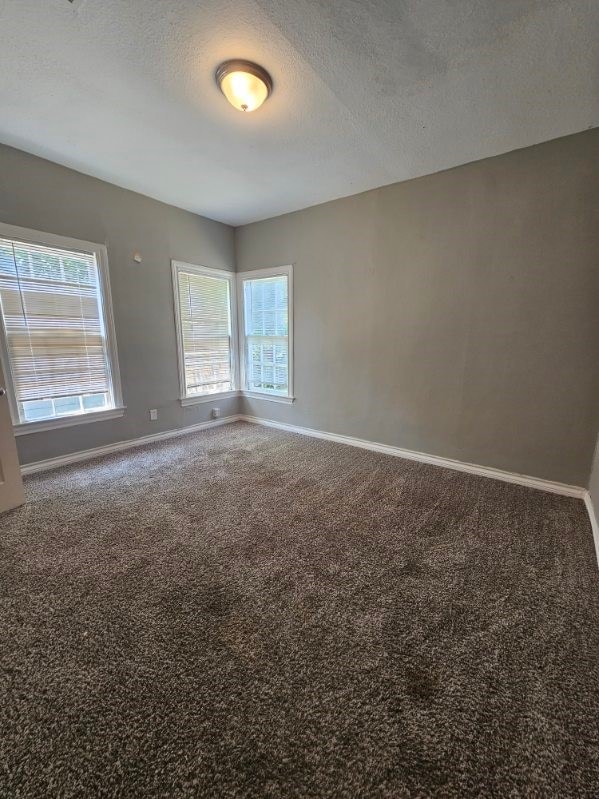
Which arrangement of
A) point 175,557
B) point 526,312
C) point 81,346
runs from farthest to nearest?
point 81,346
point 526,312
point 175,557

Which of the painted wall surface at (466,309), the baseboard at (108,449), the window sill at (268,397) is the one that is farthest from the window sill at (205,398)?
the painted wall surface at (466,309)

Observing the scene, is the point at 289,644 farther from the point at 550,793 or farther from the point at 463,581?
the point at 463,581

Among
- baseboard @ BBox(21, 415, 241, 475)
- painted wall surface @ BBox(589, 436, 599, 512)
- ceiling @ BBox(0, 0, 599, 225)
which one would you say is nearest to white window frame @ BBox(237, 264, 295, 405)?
baseboard @ BBox(21, 415, 241, 475)

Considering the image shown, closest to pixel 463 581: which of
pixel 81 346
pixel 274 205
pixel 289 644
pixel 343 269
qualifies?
pixel 289 644

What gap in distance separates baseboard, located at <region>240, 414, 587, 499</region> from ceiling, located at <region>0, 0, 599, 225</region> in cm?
267

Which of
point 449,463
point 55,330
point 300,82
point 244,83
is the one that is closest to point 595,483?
point 449,463

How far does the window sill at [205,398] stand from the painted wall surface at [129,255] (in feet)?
0.31

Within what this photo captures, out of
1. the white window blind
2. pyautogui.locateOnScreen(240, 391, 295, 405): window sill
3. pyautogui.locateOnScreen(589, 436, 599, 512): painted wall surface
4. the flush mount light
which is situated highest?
the flush mount light

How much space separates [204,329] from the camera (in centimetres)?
424

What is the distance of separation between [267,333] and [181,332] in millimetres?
1124

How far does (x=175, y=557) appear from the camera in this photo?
1858mm

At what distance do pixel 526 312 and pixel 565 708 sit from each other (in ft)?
8.30

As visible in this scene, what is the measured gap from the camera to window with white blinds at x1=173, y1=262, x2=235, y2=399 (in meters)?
3.96

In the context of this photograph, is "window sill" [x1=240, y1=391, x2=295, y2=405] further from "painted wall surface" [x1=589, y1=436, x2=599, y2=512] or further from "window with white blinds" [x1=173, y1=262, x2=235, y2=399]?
"painted wall surface" [x1=589, y1=436, x2=599, y2=512]
